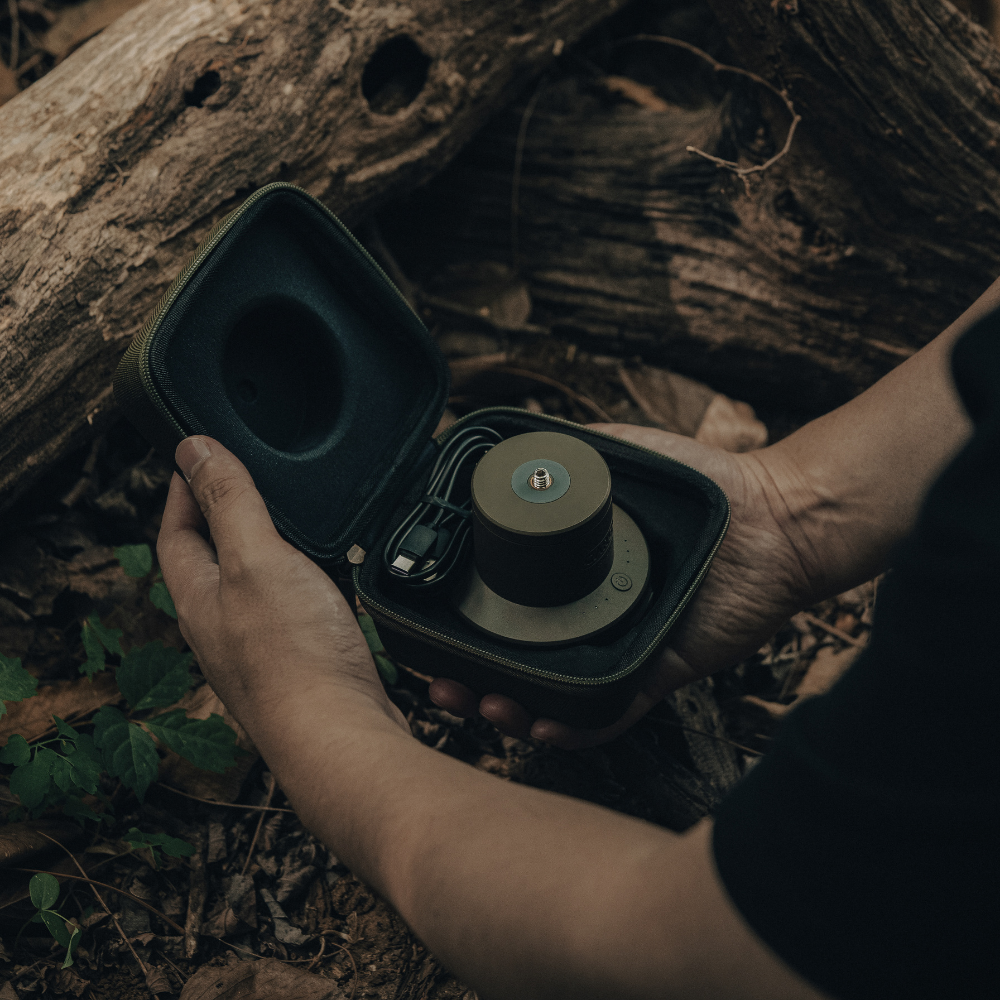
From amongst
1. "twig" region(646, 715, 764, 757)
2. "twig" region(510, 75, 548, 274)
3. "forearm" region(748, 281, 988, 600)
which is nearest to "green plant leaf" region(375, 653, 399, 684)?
"twig" region(646, 715, 764, 757)

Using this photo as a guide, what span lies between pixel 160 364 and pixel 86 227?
0.60 meters

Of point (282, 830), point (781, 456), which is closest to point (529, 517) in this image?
point (781, 456)

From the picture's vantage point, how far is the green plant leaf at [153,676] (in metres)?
1.69

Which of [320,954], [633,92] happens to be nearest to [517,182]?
[633,92]

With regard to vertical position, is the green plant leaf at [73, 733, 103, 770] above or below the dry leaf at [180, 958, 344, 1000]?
above

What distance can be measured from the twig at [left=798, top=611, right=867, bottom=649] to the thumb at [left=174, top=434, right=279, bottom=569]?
168 cm

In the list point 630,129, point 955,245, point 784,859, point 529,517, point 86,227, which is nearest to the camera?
point 784,859

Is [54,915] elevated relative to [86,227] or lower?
lower

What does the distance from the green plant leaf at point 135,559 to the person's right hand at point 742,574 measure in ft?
2.99

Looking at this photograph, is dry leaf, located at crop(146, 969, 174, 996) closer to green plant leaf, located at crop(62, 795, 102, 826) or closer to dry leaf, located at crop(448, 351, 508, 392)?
green plant leaf, located at crop(62, 795, 102, 826)

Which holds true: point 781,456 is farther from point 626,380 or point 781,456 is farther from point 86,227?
point 86,227

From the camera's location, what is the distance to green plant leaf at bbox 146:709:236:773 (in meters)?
1.65

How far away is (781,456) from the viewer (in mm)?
2025

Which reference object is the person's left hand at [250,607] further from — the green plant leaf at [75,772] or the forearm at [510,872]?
the green plant leaf at [75,772]
